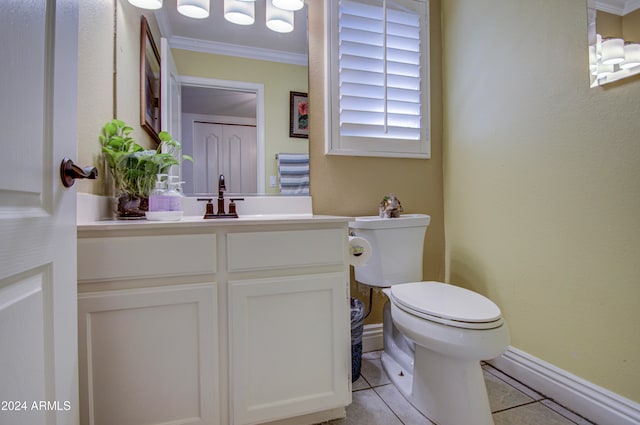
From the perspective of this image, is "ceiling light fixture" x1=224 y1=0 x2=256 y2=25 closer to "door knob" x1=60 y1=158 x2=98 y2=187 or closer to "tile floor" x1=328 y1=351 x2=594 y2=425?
"door knob" x1=60 y1=158 x2=98 y2=187

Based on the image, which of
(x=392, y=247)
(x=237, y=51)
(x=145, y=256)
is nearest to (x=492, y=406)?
(x=392, y=247)

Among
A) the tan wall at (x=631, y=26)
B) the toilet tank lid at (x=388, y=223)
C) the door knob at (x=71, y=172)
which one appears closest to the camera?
the door knob at (x=71, y=172)

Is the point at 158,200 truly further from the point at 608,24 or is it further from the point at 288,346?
the point at 608,24

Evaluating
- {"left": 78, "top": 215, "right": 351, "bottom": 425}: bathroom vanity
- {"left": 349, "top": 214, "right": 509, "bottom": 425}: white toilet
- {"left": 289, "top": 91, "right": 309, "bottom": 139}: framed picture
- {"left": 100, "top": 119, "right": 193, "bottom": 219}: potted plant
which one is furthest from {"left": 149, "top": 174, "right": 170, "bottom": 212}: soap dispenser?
{"left": 349, "top": 214, "right": 509, "bottom": 425}: white toilet

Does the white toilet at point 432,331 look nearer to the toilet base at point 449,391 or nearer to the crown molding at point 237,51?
the toilet base at point 449,391

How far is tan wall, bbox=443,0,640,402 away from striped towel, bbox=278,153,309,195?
0.95 m

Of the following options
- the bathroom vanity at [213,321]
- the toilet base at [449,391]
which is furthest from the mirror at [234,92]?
the toilet base at [449,391]

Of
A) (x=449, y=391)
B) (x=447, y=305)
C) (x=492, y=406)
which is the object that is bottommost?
(x=492, y=406)

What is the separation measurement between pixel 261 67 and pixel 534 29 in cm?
133

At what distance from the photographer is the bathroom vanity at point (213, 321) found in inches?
35.9

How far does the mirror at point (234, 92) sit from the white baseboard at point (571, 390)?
1.49 m

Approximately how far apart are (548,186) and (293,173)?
3.96 ft

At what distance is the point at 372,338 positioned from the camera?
1807 millimetres

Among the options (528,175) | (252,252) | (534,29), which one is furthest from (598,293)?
(252,252)
